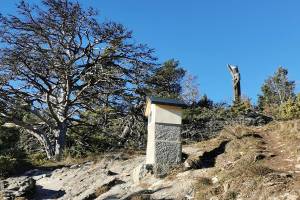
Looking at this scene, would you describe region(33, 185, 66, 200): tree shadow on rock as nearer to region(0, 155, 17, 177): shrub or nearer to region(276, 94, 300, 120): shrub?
region(0, 155, 17, 177): shrub

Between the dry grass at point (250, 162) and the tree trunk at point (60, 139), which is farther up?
the tree trunk at point (60, 139)

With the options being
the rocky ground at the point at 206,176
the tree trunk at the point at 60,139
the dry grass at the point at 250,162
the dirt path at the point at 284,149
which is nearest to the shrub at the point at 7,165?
the rocky ground at the point at 206,176

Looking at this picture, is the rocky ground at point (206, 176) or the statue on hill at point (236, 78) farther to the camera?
the statue on hill at point (236, 78)

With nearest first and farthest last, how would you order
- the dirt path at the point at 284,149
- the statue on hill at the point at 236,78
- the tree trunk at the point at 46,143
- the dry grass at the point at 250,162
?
the dry grass at the point at 250,162, the dirt path at the point at 284,149, the tree trunk at the point at 46,143, the statue on hill at the point at 236,78

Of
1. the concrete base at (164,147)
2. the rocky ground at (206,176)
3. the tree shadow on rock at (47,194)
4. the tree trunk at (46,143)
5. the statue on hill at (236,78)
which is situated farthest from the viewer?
the statue on hill at (236,78)

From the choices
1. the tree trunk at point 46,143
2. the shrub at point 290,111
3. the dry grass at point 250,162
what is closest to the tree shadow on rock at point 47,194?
the dry grass at point 250,162

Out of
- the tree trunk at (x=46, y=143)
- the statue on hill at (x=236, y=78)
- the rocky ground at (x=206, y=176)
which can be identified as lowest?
the rocky ground at (x=206, y=176)

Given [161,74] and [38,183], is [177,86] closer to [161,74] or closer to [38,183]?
[161,74]

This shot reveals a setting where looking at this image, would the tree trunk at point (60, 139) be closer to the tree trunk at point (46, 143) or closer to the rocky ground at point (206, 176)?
the tree trunk at point (46, 143)

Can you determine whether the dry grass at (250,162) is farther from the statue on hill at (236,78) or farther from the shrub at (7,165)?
the statue on hill at (236,78)

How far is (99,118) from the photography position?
22422 millimetres

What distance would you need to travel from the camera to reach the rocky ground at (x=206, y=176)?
9078 millimetres

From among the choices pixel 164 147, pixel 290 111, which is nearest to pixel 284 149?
pixel 164 147

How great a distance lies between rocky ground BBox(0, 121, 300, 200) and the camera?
29.8 feet
